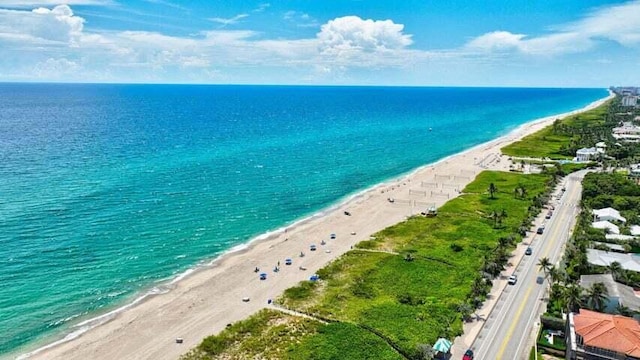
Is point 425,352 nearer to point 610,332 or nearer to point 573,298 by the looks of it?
point 610,332

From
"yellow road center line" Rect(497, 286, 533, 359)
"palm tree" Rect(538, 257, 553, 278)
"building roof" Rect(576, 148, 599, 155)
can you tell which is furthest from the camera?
"building roof" Rect(576, 148, 599, 155)

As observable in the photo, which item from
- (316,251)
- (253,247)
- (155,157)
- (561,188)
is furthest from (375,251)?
(155,157)

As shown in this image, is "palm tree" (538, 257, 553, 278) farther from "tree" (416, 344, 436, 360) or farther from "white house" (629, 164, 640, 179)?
"white house" (629, 164, 640, 179)

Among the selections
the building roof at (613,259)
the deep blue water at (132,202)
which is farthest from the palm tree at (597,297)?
the deep blue water at (132,202)

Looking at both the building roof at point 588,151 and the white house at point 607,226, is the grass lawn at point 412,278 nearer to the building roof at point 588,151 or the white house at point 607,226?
the white house at point 607,226

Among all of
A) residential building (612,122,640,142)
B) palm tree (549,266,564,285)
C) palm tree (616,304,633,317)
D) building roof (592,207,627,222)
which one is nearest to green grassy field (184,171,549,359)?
palm tree (549,266,564,285)

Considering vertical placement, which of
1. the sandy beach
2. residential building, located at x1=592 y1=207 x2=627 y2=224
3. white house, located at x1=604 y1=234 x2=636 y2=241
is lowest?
the sandy beach

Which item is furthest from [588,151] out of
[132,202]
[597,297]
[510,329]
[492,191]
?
[132,202]
